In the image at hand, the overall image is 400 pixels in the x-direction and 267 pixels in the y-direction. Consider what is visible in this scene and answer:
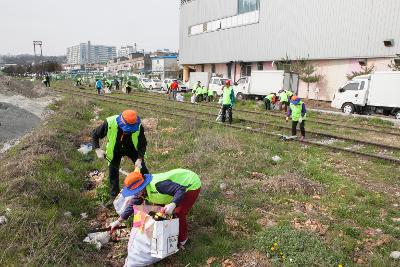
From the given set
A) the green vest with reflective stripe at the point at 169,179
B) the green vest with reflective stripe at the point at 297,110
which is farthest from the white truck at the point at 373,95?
the green vest with reflective stripe at the point at 169,179

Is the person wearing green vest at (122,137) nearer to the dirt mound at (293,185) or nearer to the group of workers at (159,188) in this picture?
the group of workers at (159,188)

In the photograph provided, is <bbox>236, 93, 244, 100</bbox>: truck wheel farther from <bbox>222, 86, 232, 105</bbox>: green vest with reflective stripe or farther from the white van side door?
<bbox>222, 86, 232, 105</bbox>: green vest with reflective stripe

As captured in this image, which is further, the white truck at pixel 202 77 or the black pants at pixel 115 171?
the white truck at pixel 202 77

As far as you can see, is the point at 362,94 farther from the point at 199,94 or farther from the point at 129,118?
the point at 129,118

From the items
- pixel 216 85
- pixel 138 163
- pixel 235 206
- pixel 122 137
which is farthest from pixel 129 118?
pixel 216 85

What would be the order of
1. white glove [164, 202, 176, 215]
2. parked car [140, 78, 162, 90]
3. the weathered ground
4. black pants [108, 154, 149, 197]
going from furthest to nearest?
parked car [140, 78, 162, 90] < black pants [108, 154, 149, 197] < the weathered ground < white glove [164, 202, 176, 215]

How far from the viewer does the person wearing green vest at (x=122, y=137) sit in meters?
5.34

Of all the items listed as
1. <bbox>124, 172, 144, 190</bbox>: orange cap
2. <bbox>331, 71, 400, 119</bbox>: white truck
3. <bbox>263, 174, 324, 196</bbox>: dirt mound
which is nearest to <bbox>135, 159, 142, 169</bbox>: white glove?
<bbox>124, 172, 144, 190</bbox>: orange cap

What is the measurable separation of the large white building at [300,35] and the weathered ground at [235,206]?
18445 mm

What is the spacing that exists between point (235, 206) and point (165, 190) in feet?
6.23

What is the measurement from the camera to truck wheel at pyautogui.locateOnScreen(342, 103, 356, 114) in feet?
63.8

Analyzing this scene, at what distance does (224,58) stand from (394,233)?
118 ft

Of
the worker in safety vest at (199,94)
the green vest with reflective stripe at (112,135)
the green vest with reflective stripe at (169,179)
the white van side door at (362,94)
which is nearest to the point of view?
the green vest with reflective stripe at (169,179)

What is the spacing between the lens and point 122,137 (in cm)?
558
